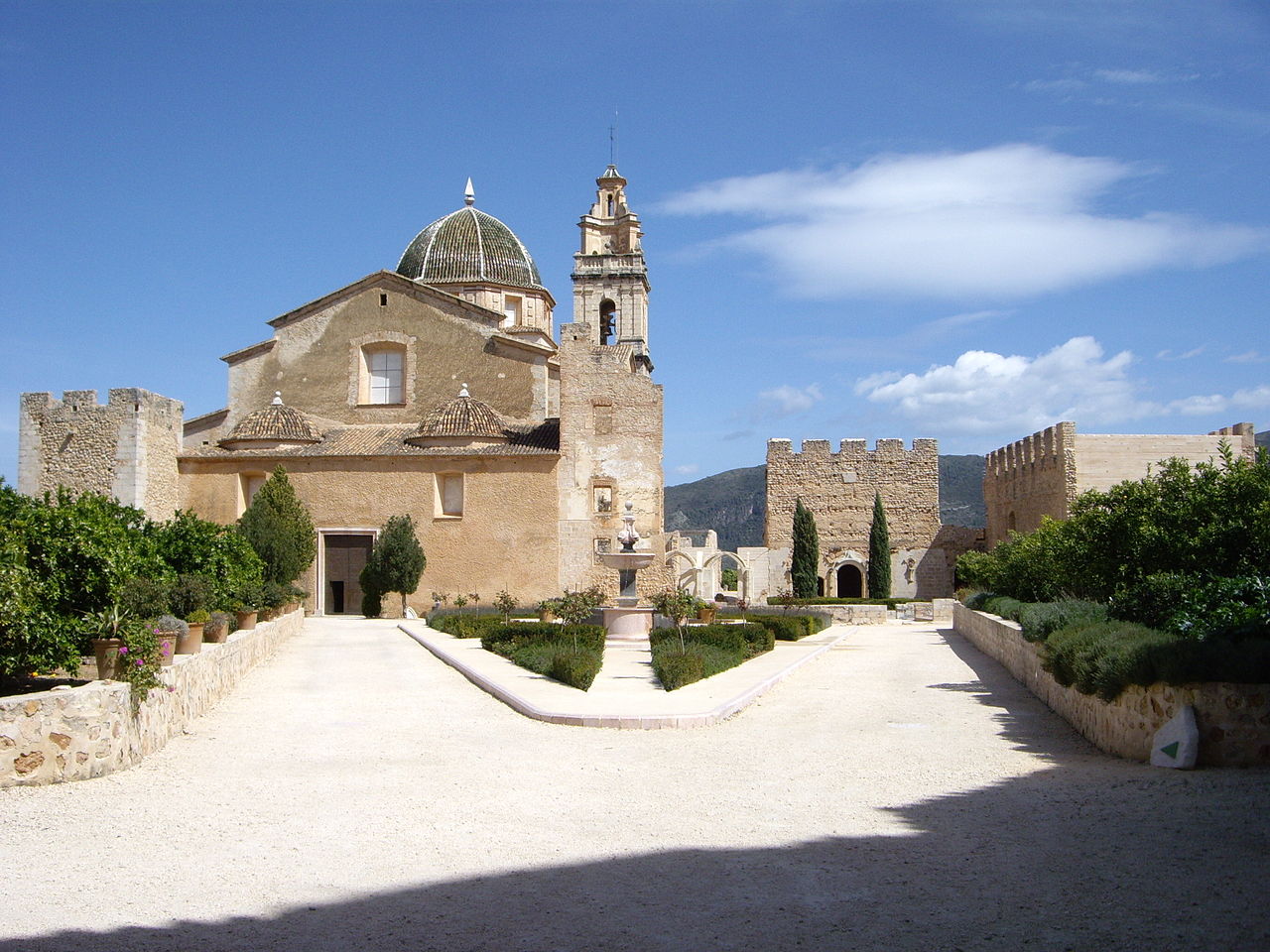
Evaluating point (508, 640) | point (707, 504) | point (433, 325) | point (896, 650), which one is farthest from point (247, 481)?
point (707, 504)

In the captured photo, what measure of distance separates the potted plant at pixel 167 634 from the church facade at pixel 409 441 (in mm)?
16274

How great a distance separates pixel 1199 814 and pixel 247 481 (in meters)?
25.9

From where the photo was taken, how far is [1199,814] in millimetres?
6227

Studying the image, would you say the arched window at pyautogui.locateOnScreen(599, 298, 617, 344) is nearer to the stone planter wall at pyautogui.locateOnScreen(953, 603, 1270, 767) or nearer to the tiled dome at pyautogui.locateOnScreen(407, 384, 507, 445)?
the tiled dome at pyautogui.locateOnScreen(407, 384, 507, 445)

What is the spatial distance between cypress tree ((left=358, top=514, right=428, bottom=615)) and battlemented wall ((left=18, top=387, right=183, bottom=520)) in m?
Answer: 5.36

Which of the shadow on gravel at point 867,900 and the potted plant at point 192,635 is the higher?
the potted plant at point 192,635

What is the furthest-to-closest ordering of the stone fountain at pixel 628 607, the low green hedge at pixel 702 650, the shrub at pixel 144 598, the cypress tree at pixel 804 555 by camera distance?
the cypress tree at pixel 804 555 < the stone fountain at pixel 628 607 < the low green hedge at pixel 702 650 < the shrub at pixel 144 598

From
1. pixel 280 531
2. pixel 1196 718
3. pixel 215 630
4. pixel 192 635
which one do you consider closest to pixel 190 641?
pixel 192 635

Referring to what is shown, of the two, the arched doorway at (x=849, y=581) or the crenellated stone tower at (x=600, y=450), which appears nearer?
the crenellated stone tower at (x=600, y=450)

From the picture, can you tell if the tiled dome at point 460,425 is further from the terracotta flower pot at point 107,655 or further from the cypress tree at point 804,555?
the terracotta flower pot at point 107,655

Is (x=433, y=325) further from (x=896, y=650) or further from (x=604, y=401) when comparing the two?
(x=896, y=650)

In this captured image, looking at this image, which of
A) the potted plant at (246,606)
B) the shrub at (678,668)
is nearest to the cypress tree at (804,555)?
the potted plant at (246,606)

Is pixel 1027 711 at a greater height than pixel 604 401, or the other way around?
pixel 604 401

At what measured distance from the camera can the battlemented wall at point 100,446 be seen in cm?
2684
